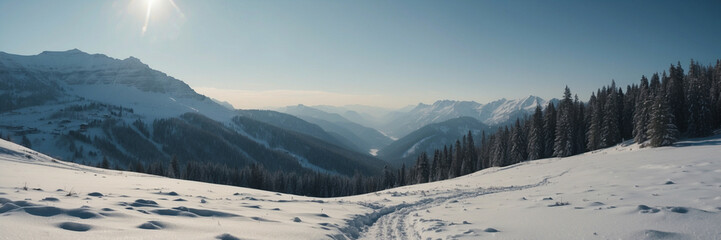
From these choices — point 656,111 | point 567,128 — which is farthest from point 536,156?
point 656,111

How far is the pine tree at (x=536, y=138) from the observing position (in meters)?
59.8

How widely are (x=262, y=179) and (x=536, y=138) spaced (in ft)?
214

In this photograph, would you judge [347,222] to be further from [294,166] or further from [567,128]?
[294,166]

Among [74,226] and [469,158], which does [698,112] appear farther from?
[74,226]

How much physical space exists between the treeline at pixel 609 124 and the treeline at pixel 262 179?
27626 mm

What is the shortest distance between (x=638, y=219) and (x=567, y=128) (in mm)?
58237

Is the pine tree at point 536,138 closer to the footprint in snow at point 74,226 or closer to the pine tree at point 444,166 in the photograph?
the pine tree at point 444,166

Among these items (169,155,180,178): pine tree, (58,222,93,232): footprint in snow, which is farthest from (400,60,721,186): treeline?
(169,155,180,178): pine tree

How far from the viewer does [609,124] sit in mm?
52031

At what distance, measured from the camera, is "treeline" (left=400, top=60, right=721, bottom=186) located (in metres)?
43.8

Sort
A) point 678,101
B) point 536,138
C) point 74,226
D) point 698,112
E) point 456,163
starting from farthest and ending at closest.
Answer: point 456,163
point 536,138
point 678,101
point 698,112
point 74,226

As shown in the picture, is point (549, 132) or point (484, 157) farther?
point (484, 157)

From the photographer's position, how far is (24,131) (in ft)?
497

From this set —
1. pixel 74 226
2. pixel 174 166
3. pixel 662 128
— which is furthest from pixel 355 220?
pixel 174 166
